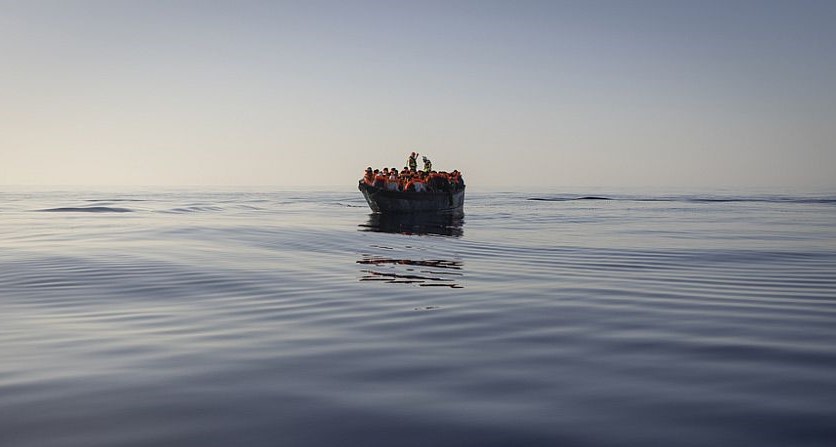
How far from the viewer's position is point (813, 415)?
4164 mm

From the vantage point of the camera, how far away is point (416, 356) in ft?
19.7

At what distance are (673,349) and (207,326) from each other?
5063 millimetres

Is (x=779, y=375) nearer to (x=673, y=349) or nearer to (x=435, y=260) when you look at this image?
(x=673, y=349)

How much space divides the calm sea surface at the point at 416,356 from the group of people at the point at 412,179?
28659mm

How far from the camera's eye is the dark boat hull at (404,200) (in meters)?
41.9

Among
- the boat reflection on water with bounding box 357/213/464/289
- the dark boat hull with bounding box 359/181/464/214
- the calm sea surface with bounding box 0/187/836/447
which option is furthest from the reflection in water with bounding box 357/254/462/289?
the dark boat hull with bounding box 359/181/464/214

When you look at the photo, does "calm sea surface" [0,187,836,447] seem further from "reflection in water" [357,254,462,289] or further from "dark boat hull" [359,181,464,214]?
"dark boat hull" [359,181,464,214]

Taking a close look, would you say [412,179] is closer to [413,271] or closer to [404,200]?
[404,200]

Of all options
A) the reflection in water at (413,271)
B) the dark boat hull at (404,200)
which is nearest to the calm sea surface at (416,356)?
the reflection in water at (413,271)

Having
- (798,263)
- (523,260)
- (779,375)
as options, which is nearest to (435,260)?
(523,260)

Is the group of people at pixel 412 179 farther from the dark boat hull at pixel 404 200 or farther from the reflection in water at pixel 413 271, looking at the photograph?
the reflection in water at pixel 413 271

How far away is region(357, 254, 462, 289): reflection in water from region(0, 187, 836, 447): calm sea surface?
127mm

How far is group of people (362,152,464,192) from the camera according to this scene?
4266 cm

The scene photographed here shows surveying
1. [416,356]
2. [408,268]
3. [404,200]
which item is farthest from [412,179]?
[416,356]
